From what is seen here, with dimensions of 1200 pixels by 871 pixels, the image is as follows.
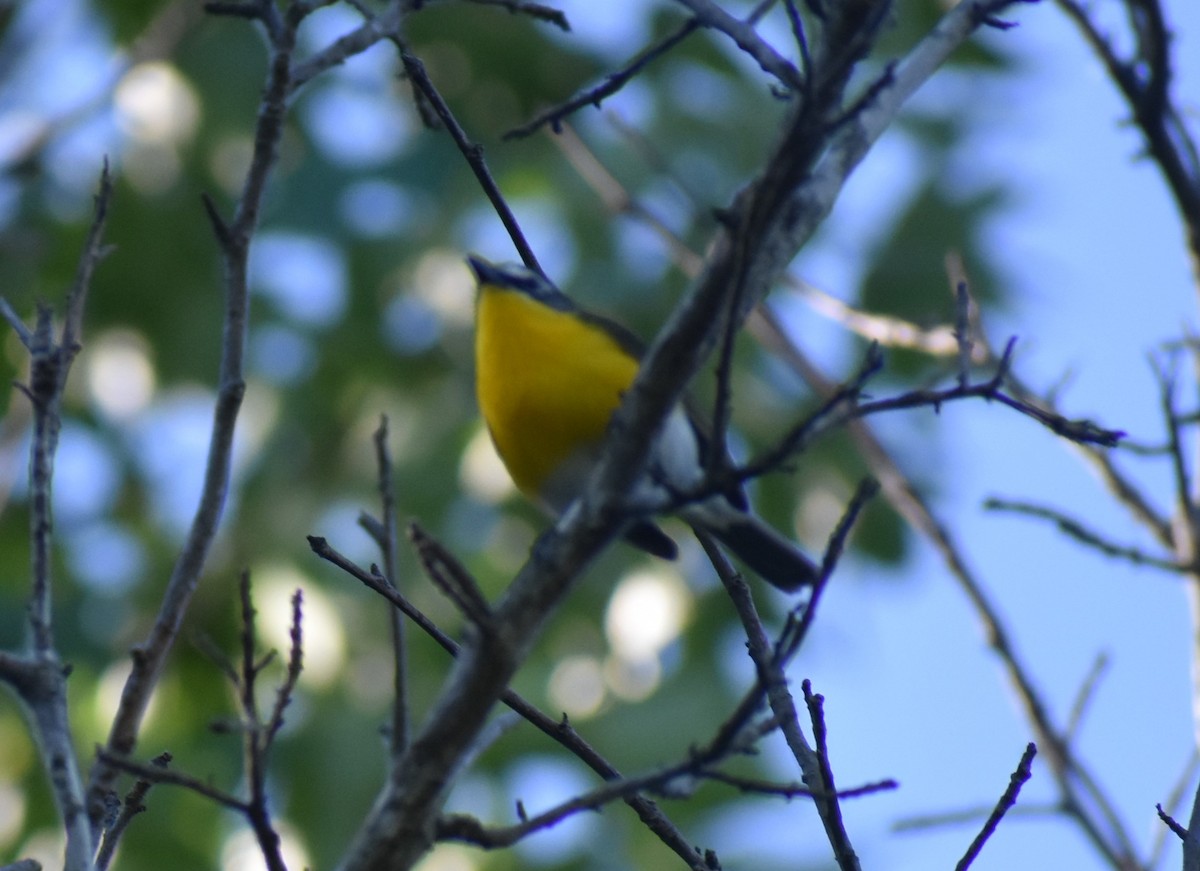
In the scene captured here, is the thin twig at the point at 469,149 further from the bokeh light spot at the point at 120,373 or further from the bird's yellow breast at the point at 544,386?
the bokeh light spot at the point at 120,373

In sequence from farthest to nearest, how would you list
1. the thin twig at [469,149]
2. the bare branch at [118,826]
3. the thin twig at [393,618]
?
the thin twig at [469,149] → the bare branch at [118,826] → the thin twig at [393,618]

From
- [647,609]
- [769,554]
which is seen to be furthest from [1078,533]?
[647,609]

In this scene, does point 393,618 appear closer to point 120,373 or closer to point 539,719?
point 539,719

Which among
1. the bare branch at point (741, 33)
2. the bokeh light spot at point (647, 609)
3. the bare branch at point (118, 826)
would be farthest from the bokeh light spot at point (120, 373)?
the bare branch at point (741, 33)

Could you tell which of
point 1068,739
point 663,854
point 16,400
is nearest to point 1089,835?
point 1068,739

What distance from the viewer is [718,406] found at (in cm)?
178

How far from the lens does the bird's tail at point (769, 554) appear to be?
11.6 ft

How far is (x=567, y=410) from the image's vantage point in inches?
140

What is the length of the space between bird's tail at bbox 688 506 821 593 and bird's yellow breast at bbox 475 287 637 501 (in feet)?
1.34

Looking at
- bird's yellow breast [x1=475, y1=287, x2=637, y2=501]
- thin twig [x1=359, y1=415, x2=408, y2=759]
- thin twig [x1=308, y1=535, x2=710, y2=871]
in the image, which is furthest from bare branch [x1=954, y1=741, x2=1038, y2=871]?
bird's yellow breast [x1=475, y1=287, x2=637, y2=501]

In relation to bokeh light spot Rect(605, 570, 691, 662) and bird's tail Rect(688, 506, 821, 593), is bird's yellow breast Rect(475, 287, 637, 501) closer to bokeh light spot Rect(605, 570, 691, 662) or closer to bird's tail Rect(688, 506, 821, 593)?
bird's tail Rect(688, 506, 821, 593)

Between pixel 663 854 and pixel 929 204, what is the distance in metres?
3.71

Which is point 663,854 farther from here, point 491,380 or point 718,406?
point 718,406

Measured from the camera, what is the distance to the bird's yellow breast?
3.55 metres
